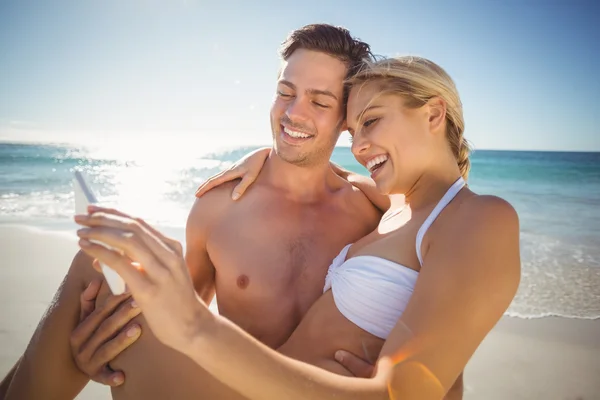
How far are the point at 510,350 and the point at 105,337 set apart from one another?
3809 millimetres

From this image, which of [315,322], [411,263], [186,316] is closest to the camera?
[186,316]

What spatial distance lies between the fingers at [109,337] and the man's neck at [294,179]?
1.56 m

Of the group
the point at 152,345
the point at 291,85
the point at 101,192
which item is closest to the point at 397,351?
the point at 152,345

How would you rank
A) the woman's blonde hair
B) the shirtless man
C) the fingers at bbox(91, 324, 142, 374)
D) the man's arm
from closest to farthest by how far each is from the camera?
the fingers at bbox(91, 324, 142, 374), the man's arm, the woman's blonde hair, the shirtless man

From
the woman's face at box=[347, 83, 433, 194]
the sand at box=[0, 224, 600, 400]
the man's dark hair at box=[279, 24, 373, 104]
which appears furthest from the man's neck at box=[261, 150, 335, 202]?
the sand at box=[0, 224, 600, 400]

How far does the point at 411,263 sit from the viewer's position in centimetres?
188

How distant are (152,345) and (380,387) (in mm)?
1145

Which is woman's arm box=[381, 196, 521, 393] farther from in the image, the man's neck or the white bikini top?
the man's neck

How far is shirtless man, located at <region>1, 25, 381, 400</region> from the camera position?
270 centimetres

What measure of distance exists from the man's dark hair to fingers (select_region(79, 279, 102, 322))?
6.90ft

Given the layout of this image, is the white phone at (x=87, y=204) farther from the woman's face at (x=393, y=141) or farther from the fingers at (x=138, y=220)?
the woman's face at (x=393, y=141)

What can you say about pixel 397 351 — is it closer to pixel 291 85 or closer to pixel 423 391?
pixel 423 391

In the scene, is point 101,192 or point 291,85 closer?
point 291,85

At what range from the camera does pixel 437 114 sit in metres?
2.28
